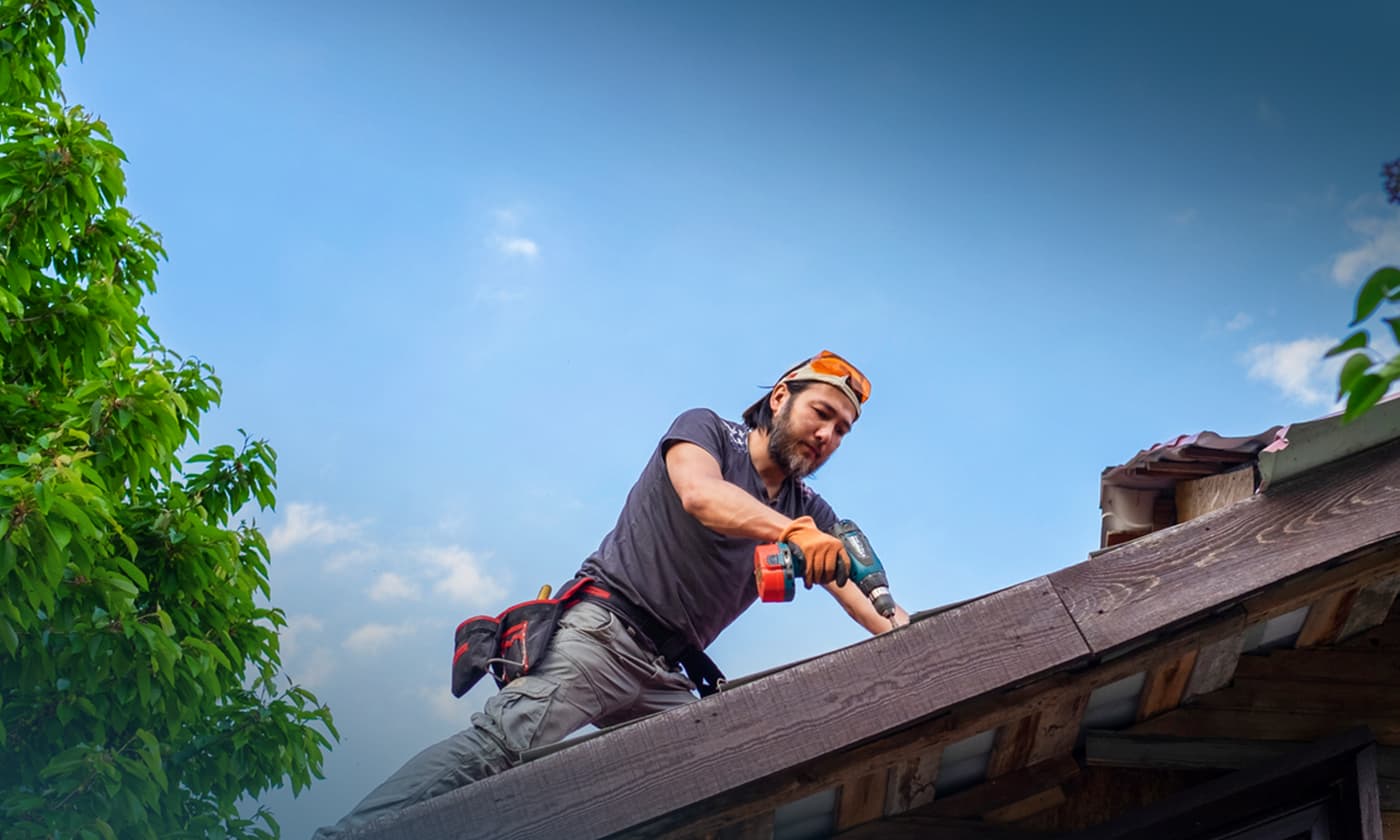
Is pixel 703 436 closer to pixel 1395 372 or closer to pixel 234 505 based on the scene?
pixel 1395 372

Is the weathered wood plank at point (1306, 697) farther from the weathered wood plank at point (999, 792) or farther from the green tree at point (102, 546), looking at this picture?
the green tree at point (102, 546)

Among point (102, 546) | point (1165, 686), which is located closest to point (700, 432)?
point (1165, 686)

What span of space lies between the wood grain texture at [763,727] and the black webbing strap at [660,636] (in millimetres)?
Answer: 1188

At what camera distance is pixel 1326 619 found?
296cm

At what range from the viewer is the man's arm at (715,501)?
3012 mm

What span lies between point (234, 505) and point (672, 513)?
4588 millimetres

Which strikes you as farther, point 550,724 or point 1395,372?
point 550,724

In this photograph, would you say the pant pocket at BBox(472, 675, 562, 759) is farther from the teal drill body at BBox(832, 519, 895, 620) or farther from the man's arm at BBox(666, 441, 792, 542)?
the teal drill body at BBox(832, 519, 895, 620)

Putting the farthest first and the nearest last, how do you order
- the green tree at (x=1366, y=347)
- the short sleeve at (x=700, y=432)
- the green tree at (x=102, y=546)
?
the green tree at (x=102, y=546) < the short sleeve at (x=700, y=432) < the green tree at (x=1366, y=347)

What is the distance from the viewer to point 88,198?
18.8 ft

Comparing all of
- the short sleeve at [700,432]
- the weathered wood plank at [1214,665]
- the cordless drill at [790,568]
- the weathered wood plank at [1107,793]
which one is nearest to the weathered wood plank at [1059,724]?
the weathered wood plank at [1107,793]

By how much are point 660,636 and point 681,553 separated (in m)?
0.27

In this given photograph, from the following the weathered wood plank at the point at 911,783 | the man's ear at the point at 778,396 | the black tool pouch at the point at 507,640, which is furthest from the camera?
the man's ear at the point at 778,396

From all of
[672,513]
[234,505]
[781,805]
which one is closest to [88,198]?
[234,505]
